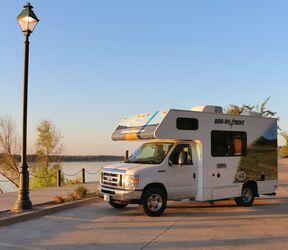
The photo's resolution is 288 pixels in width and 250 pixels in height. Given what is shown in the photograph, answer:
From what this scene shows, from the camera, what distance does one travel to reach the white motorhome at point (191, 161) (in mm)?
12008

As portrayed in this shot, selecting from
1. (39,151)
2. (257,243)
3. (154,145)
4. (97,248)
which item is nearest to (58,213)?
(154,145)

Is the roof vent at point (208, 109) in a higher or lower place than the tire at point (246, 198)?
higher

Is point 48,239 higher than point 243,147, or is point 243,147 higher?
point 243,147

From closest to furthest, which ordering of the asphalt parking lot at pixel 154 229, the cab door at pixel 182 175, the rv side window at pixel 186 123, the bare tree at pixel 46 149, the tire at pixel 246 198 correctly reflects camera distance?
the asphalt parking lot at pixel 154 229, the rv side window at pixel 186 123, the cab door at pixel 182 175, the tire at pixel 246 198, the bare tree at pixel 46 149

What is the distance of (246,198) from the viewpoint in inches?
564

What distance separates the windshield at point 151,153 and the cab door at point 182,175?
0.85 ft

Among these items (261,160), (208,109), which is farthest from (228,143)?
(261,160)

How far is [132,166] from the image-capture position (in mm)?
12320

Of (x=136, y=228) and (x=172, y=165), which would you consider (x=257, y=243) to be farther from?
(x=172, y=165)

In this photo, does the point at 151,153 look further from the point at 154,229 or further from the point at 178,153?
the point at 154,229

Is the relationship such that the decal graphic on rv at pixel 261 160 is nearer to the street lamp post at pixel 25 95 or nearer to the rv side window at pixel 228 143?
the rv side window at pixel 228 143

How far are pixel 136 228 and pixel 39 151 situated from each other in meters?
27.2

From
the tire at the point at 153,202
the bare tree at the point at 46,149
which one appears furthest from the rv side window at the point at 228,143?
the bare tree at the point at 46,149

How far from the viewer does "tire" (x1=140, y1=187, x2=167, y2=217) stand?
11.9 metres
